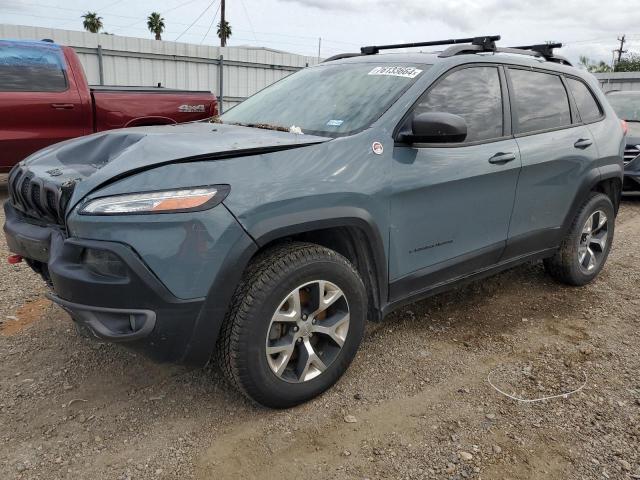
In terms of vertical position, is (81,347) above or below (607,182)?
below

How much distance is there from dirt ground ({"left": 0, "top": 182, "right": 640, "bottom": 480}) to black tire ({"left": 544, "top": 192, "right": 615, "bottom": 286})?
2.00ft

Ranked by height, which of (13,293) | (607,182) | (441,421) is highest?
(607,182)

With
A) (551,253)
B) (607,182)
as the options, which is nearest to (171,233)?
(551,253)

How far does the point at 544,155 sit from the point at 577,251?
101 centimetres

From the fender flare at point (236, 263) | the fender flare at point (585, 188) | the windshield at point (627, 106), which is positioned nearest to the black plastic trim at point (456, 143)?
the fender flare at point (236, 263)

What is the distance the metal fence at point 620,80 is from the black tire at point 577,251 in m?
18.2

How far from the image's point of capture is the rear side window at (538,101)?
362cm

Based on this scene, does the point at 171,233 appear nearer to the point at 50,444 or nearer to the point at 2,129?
the point at 50,444

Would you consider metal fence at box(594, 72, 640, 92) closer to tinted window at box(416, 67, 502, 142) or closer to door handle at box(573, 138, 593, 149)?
door handle at box(573, 138, 593, 149)

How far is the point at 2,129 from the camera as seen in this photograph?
659 centimetres

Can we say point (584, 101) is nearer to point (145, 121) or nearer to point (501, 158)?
point (501, 158)

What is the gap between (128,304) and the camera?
2.19 meters

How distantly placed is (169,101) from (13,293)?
4175 millimetres

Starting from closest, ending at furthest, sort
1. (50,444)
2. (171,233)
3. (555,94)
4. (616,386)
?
(171,233) < (50,444) < (616,386) < (555,94)
